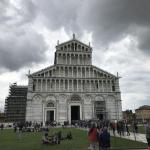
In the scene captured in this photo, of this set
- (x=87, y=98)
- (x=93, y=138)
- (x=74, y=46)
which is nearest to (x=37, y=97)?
(x=87, y=98)

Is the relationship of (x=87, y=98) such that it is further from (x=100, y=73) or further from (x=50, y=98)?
(x=50, y=98)

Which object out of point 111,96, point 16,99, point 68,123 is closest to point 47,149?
point 68,123

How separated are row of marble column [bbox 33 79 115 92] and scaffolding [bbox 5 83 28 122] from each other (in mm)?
28515

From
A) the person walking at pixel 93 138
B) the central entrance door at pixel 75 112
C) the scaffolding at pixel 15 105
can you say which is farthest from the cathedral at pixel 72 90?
the person walking at pixel 93 138

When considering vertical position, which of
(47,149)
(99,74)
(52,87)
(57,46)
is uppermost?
(57,46)

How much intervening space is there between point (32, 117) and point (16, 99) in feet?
106

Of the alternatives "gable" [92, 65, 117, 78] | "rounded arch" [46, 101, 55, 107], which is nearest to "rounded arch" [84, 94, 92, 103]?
"gable" [92, 65, 117, 78]

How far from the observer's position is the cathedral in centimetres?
5209

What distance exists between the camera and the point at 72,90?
176 feet

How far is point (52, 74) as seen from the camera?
53344 mm

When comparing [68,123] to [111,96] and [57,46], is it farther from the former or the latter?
[57,46]

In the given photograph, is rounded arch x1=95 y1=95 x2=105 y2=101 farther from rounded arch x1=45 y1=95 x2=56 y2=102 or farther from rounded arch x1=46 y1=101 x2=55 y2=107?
rounded arch x1=46 y1=101 x2=55 y2=107

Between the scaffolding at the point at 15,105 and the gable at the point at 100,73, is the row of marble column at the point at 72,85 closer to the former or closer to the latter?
the gable at the point at 100,73

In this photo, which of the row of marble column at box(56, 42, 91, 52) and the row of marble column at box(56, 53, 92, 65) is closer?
the row of marble column at box(56, 53, 92, 65)
